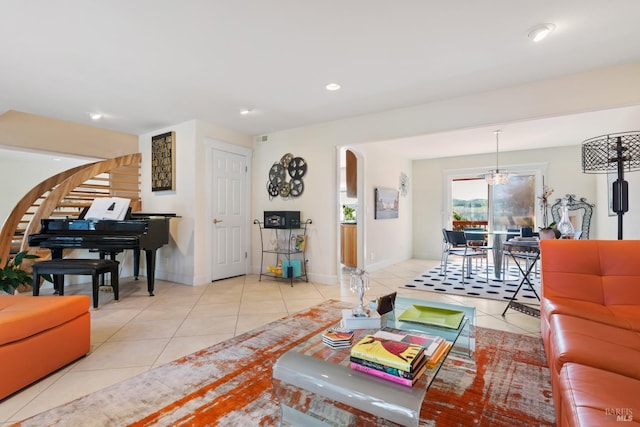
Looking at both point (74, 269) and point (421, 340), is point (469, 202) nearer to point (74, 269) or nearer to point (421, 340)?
point (421, 340)

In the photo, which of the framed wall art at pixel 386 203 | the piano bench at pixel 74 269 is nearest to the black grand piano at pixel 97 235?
the piano bench at pixel 74 269

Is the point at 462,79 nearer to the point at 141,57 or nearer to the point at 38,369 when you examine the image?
the point at 141,57

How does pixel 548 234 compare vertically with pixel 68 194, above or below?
below

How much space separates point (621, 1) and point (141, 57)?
11.5 ft

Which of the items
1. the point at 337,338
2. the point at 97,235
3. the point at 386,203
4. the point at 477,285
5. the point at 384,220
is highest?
the point at 386,203

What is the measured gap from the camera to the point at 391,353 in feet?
4.18

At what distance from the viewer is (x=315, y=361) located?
1341 mm

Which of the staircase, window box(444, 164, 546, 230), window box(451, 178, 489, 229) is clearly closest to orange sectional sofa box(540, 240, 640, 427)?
window box(444, 164, 546, 230)

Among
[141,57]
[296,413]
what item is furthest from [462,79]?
[296,413]

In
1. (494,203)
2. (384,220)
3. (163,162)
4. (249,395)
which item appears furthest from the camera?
(494,203)

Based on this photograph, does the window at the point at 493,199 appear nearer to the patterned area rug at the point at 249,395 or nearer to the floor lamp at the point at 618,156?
the floor lamp at the point at 618,156

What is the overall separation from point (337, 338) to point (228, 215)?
3.68 m

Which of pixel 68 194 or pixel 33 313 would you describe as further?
pixel 68 194

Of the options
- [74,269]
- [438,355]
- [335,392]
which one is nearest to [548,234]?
[438,355]
